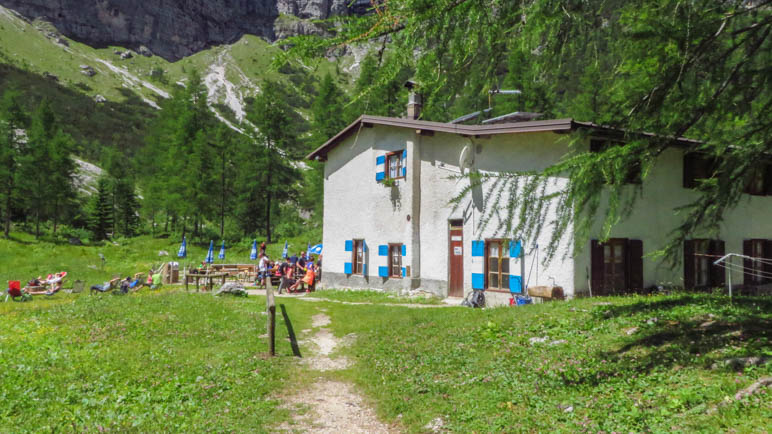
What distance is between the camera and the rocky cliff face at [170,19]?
13350cm

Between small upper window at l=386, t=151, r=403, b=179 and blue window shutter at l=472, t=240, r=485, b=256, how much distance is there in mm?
4182

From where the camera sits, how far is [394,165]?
1795cm

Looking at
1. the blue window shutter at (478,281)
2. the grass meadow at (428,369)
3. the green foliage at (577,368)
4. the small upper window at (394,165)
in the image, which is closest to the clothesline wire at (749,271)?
the green foliage at (577,368)

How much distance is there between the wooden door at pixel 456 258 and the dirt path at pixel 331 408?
8209 mm

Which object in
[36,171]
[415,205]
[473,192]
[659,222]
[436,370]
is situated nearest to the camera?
[436,370]

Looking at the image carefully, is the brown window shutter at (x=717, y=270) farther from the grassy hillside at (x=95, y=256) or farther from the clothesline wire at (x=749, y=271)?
the grassy hillside at (x=95, y=256)

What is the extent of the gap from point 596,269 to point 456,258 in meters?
4.48

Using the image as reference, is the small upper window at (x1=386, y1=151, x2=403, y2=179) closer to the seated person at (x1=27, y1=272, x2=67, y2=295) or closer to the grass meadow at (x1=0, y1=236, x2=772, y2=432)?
the grass meadow at (x1=0, y1=236, x2=772, y2=432)

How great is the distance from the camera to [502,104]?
98.2 feet

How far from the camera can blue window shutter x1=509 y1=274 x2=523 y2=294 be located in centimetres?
1359

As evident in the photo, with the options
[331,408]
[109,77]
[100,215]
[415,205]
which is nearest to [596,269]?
[415,205]

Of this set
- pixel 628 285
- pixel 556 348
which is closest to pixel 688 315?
pixel 556 348

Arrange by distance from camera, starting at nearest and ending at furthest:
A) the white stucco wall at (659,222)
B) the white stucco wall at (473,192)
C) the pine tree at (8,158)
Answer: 1. the white stucco wall at (659,222)
2. the white stucco wall at (473,192)
3. the pine tree at (8,158)

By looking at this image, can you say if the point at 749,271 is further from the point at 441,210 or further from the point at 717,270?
the point at 441,210
